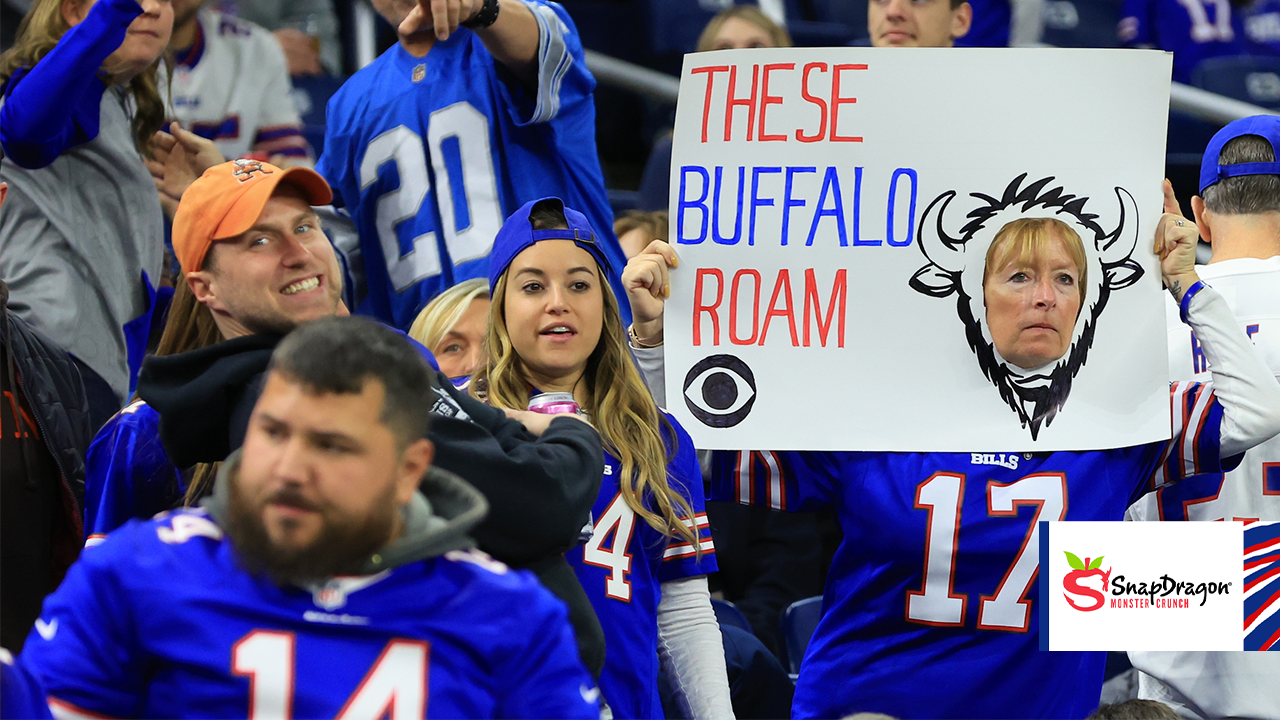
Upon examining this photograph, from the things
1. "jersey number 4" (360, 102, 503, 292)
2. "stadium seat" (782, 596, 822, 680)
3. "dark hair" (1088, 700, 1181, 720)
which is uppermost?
"jersey number 4" (360, 102, 503, 292)

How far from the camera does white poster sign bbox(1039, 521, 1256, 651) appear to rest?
9.39 ft

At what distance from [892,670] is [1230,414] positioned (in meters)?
0.90

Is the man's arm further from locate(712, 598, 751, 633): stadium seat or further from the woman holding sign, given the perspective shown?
locate(712, 598, 751, 633): stadium seat

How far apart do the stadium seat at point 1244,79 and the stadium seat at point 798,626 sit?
14.8 ft

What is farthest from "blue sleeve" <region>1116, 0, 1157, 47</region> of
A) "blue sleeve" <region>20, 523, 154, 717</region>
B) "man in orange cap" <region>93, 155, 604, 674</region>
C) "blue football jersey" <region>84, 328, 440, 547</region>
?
"blue sleeve" <region>20, 523, 154, 717</region>

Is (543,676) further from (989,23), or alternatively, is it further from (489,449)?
(989,23)

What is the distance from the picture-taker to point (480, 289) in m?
3.52

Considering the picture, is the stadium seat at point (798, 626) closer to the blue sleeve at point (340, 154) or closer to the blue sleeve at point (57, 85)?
the blue sleeve at point (340, 154)

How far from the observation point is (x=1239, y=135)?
350cm

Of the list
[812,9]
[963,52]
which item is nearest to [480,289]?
[963,52]

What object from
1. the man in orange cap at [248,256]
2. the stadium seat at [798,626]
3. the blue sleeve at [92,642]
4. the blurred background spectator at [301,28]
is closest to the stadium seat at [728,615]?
the stadium seat at [798,626]

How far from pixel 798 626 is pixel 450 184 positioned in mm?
1507

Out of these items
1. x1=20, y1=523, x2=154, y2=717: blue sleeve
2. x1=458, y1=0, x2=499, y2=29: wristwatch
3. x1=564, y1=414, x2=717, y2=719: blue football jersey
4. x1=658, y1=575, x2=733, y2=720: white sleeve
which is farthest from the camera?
x1=458, y1=0, x2=499, y2=29: wristwatch

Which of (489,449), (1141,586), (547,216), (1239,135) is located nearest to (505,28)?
(547,216)
